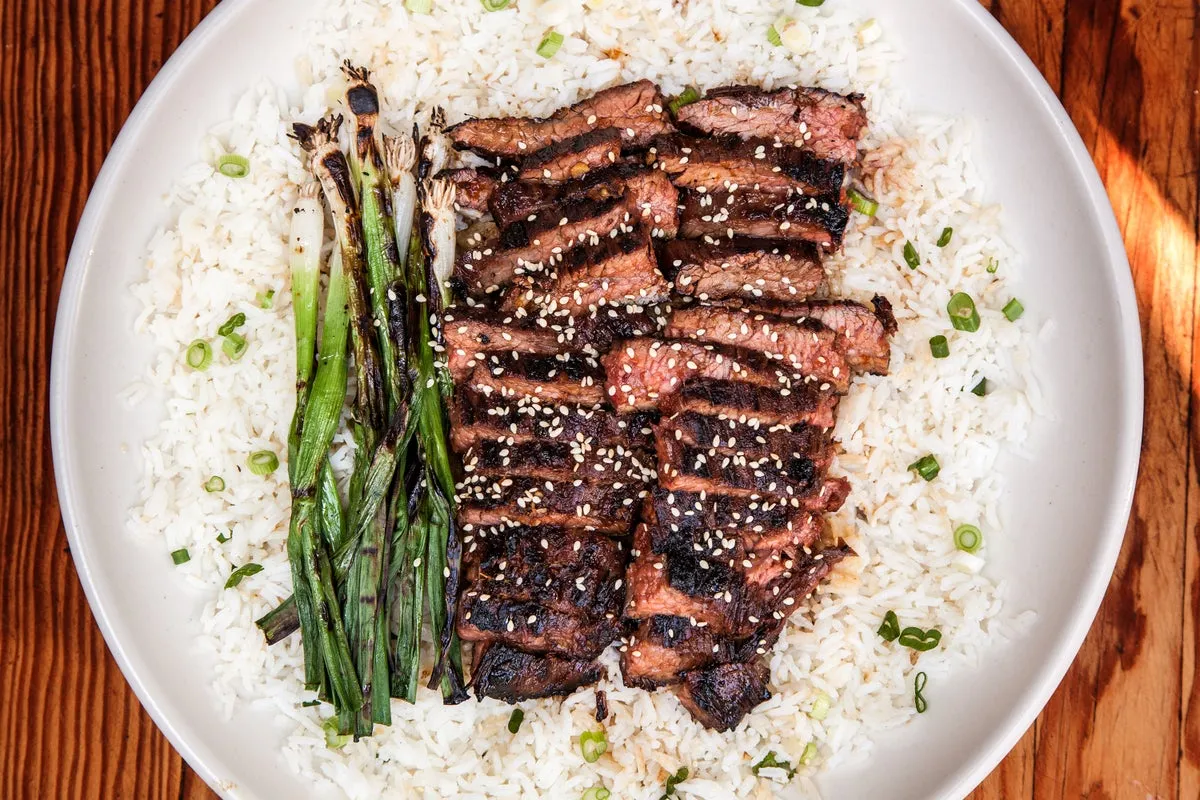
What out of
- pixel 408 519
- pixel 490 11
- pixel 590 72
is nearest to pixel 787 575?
pixel 408 519

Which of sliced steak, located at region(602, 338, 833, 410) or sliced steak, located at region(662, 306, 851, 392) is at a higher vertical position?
sliced steak, located at region(662, 306, 851, 392)

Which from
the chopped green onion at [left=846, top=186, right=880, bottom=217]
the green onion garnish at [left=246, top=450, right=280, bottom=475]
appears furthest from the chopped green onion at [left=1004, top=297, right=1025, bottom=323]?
the green onion garnish at [left=246, top=450, right=280, bottom=475]

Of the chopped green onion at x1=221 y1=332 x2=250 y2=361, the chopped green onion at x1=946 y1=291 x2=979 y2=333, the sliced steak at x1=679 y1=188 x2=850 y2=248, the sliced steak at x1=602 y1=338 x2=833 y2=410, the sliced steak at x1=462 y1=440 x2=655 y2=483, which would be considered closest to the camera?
the sliced steak at x1=602 y1=338 x2=833 y2=410

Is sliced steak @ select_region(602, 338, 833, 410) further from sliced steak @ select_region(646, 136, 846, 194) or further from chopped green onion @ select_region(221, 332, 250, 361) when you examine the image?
chopped green onion @ select_region(221, 332, 250, 361)

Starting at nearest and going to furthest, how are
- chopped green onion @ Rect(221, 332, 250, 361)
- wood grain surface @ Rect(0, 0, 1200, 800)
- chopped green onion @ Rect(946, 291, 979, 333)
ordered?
1. chopped green onion @ Rect(946, 291, 979, 333)
2. chopped green onion @ Rect(221, 332, 250, 361)
3. wood grain surface @ Rect(0, 0, 1200, 800)

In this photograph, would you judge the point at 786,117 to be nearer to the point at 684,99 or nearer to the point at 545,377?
the point at 684,99

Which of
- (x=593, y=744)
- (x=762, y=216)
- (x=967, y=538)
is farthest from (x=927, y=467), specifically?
(x=593, y=744)

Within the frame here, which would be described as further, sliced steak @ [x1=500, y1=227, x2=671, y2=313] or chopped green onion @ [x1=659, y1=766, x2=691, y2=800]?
chopped green onion @ [x1=659, y1=766, x2=691, y2=800]

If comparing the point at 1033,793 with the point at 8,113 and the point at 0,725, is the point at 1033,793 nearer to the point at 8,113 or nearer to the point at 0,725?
the point at 0,725
